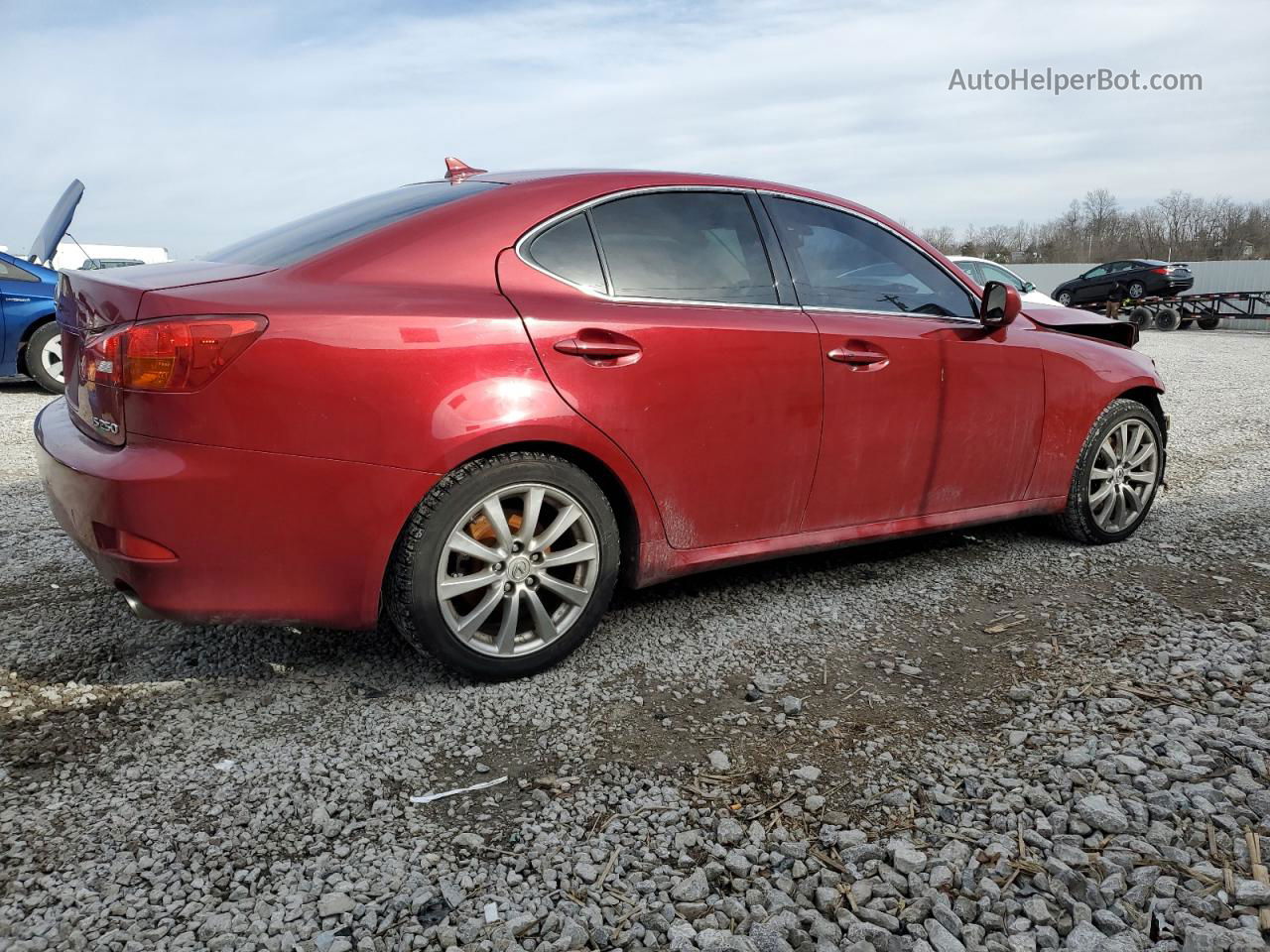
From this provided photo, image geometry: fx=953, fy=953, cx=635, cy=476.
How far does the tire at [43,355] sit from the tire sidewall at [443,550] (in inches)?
321

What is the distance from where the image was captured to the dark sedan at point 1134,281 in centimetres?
2669

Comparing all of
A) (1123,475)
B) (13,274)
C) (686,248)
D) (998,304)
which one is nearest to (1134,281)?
(1123,475)

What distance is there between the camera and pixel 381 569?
2.68 m

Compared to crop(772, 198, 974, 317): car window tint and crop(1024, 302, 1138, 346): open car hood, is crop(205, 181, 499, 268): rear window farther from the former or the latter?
crop(1024, 302, 1138, 346): open car hood

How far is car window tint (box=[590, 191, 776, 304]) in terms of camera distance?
309 cm

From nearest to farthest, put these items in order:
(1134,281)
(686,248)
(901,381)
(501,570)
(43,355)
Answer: (501,570) → (686,248) → (901,381) → (43,355) → (1134,281)

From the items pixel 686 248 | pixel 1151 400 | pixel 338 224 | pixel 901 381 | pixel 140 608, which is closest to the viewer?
pixel 140 608

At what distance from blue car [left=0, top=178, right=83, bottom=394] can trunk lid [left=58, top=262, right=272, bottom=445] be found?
22.9ft

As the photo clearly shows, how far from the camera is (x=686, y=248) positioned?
10.6ft

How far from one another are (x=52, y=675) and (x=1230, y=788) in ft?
11.0

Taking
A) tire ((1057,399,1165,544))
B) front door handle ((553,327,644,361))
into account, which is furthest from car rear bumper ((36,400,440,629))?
tire ((1057,399,1165,544))

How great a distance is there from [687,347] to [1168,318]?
1006 inches

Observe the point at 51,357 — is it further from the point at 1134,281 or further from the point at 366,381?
the point at 1134,281

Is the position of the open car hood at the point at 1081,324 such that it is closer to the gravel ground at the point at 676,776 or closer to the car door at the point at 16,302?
the gravel ground at the point at 676,776
